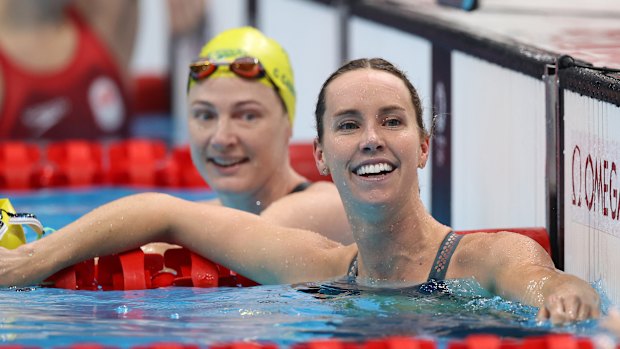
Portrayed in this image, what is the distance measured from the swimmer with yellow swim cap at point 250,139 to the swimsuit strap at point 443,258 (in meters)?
0.90

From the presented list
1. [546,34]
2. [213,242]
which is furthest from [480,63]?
[213,242]

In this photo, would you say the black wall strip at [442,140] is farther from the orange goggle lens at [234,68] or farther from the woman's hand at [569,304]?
the woman's hand at [569,304]

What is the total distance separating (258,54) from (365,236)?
1.33 meters

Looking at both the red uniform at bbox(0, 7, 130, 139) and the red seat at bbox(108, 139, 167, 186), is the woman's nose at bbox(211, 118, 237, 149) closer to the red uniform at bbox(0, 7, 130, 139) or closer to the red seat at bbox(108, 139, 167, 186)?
the red seat at bbox(108, 139, 167, 186)

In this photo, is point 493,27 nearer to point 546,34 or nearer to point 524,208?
point 546,34

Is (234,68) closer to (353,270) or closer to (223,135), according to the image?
(223,135)

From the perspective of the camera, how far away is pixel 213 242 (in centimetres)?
369

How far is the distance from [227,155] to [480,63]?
41.4 inches

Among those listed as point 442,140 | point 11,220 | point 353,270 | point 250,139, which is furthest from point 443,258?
point 442,140

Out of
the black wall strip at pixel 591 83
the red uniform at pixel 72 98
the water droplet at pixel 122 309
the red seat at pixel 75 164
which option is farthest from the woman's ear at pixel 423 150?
the red uniform at pixel 72 98

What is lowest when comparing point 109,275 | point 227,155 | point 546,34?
point 109,275

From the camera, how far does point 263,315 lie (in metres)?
3.19

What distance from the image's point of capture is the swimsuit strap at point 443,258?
10.5 feet

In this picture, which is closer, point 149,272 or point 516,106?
point 149,272
